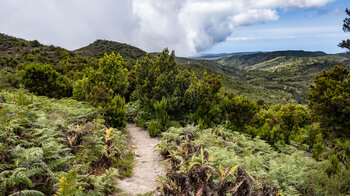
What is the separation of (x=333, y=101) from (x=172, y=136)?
5.53 m

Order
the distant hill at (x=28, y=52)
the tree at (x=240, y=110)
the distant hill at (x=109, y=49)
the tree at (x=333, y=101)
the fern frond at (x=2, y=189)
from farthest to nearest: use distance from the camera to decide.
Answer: the distant hill at (x=109, y=49) → the distant hill at (x=28, y=52) → the tree at (x=240, y=110) → the tree at (x=333, y=101) → the fern frond at (x=2, y=189)

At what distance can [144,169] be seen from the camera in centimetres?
520

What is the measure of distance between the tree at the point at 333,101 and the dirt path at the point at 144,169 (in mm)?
6014

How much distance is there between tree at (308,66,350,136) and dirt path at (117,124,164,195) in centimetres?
601

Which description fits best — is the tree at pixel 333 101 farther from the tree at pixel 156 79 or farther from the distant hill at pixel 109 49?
the distant hill at pixel 109 49

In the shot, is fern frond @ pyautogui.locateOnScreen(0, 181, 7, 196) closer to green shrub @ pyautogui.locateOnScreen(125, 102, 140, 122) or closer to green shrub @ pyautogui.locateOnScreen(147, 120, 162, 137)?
green shrub @ pyautogui.locateOnScreen(147, 120, 162, 137)

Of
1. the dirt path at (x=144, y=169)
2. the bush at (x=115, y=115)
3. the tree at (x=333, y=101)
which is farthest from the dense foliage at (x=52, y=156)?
the tree at (x=333, y=101)

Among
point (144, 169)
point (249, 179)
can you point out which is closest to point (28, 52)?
point (144, 169)

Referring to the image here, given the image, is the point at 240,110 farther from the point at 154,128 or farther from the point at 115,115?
the point at 115,115

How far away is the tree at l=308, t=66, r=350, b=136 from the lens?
19.9 ft

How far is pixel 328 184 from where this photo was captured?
359cm

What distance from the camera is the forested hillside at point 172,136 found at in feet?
10.1

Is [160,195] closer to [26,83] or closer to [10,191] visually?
[10,191]

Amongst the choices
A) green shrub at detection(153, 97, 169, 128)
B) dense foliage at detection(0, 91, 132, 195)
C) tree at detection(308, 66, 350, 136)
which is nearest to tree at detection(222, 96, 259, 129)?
tree at detection(308, 66, 350, 136)
